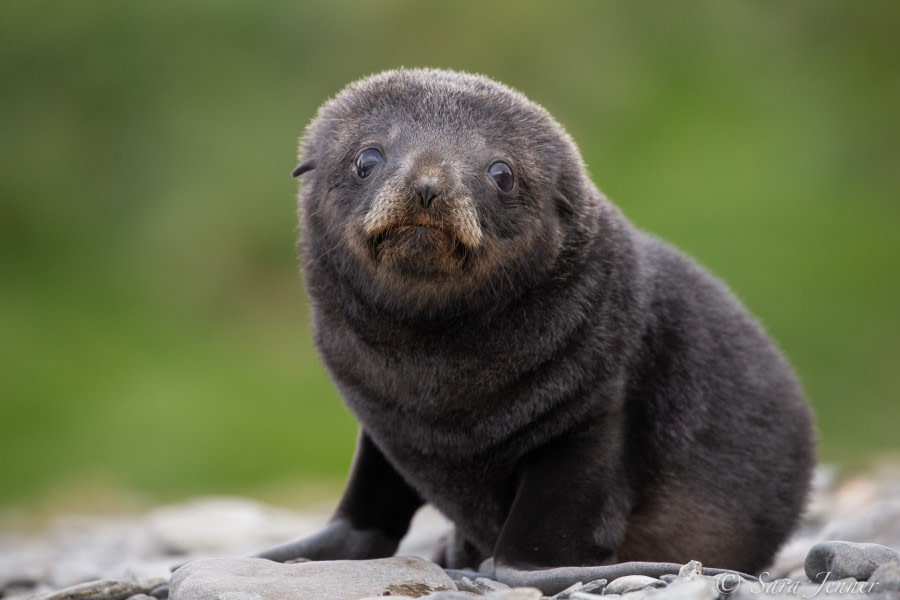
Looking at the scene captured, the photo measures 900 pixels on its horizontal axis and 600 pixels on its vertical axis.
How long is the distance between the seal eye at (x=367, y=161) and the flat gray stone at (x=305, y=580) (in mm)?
1881

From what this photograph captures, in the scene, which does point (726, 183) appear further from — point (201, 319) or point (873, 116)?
point (201, 319)

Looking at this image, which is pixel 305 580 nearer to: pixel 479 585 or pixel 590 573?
pixel 479 585

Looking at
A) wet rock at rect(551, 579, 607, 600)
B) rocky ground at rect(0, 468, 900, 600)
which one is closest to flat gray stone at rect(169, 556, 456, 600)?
rocky ground at rect(0, 468, 900, 600)

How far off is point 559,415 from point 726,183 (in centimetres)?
1290

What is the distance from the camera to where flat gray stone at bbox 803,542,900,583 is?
16.6 ft

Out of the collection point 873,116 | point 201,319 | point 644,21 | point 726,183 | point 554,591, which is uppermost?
point 644,21

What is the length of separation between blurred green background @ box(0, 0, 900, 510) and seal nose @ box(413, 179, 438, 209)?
9359 mm

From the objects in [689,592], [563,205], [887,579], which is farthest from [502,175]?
[887,579]

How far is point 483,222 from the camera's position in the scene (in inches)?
226

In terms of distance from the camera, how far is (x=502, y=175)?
5930 millimetres

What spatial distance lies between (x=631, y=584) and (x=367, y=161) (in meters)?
2.37

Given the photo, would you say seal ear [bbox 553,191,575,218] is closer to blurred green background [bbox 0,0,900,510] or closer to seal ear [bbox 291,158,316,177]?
seal ear [bbox 291,158,316,177]

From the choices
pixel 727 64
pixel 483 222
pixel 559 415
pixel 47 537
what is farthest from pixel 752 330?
pixel 727 64

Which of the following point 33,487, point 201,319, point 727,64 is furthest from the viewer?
point 727,64
